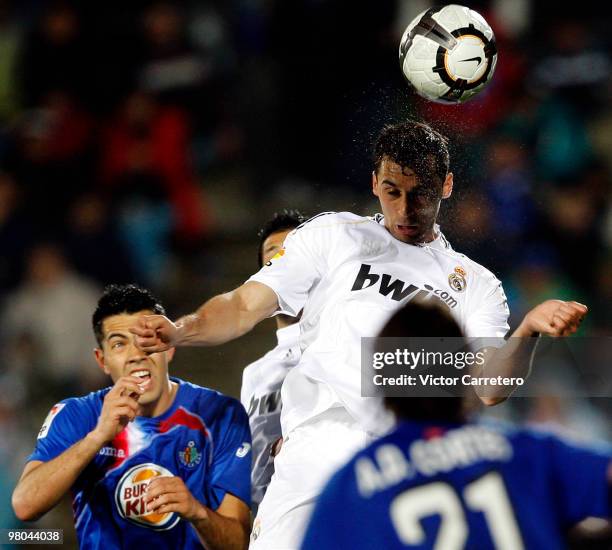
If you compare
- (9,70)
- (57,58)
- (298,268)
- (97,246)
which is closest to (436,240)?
(298,268)

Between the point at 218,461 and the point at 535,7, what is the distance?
20.6 feet

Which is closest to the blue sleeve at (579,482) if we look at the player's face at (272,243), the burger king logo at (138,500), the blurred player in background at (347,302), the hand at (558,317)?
the hand at (558,317)

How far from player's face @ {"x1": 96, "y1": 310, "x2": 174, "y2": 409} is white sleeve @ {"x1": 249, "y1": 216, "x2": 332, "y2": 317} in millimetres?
534

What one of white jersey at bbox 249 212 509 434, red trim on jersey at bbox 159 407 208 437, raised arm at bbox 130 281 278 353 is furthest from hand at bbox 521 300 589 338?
red trim on jersey at bbox 159 407 208 437

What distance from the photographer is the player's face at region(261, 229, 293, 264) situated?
480cm

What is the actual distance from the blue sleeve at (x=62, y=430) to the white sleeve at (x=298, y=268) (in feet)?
2.73

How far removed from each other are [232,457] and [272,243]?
97cm

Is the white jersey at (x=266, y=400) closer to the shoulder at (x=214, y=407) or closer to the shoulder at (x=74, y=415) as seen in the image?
the shoulder at (x=214, y=407)

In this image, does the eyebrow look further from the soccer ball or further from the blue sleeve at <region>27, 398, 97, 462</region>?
the soccer ball

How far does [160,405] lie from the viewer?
14.3 ft

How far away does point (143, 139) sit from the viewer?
830 cm

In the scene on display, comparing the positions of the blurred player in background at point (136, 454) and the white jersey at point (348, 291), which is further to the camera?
the blurred player in background at point (136, 454)

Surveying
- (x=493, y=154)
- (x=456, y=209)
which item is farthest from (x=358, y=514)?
(x=493, y=154)

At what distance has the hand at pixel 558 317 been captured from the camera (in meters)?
3.60
